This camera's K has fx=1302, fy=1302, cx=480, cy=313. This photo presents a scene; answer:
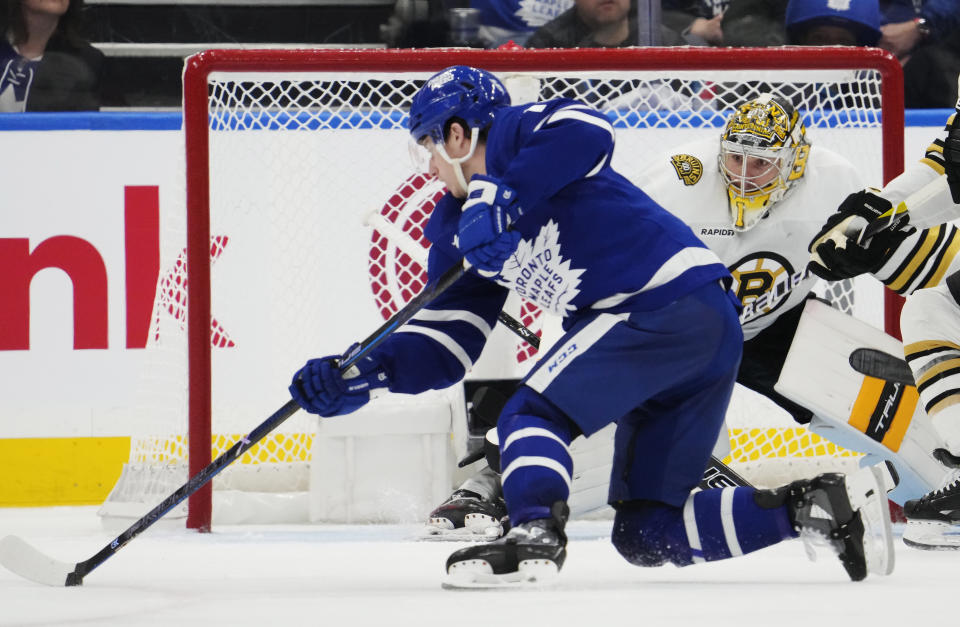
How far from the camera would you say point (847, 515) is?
193 centimetres

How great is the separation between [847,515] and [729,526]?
0.18m

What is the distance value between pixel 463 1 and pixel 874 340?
1.85 m

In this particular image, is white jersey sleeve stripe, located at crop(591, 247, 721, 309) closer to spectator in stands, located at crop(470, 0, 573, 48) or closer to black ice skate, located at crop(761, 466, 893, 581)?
black ice skate, located at crop(761, 466, 893, 581)

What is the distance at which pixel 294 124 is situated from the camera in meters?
3.51

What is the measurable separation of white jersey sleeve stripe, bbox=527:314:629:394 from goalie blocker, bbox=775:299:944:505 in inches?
43.3

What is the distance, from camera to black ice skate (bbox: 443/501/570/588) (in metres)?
1.79

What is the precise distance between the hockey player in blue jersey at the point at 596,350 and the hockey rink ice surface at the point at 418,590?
3.4 inches

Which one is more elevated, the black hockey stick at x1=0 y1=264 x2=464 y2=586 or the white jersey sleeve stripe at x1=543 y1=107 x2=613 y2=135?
the white jersey sleeve stripe at x1=543 y1=107 x2=613 y2=135

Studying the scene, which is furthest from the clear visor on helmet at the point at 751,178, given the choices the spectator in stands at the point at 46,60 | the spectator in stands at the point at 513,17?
the spectator in stands at the point at 46,60

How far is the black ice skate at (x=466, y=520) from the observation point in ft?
9.38

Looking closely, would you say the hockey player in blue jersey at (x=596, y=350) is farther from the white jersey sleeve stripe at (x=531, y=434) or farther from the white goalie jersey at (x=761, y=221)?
the white goalie jersey at (x=761, y=221)

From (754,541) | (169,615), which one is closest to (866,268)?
(754,541)

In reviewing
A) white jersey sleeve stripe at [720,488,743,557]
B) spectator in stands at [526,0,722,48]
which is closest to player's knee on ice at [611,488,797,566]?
white jersey sleeve stripe at [720,488,743,557]

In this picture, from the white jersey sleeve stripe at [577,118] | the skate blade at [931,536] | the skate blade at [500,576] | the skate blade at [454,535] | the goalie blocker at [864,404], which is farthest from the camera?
the goalie blocker at [864,404]
